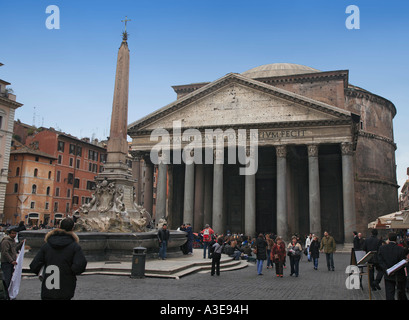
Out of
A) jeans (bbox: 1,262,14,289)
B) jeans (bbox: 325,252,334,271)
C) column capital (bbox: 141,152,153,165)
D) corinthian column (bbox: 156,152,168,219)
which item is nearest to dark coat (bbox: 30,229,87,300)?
jeans (bbox: 1,262,14,289)

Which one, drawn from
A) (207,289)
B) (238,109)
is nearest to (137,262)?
(207,289)

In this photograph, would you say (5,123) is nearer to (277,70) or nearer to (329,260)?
(277,70)

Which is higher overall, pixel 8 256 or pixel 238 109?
pixel 238 109

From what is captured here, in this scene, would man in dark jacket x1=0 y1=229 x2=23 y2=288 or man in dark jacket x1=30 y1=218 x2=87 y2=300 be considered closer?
man in dark jacket x1=30 y1=218 x2=87 y2=300

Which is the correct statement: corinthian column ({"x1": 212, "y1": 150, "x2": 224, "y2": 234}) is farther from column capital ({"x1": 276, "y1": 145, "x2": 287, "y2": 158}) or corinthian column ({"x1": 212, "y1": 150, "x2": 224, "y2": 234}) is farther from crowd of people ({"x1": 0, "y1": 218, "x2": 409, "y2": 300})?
crowd of people ({"x1": 0, "y1": 218, "x2": 409, "y2": 300})

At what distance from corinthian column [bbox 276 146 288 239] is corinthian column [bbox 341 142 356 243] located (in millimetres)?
3814

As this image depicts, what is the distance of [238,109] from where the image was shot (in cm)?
2800

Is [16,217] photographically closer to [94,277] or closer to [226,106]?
[226,106]

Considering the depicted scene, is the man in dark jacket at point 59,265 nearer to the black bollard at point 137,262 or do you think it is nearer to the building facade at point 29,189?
the black bollard at point 137,262

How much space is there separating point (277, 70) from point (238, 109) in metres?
15.7

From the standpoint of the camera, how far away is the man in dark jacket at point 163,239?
12.0 m

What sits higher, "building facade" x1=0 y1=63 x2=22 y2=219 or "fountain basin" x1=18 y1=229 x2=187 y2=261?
"building facade" x1=0 y1=63 x2=22 y2=219

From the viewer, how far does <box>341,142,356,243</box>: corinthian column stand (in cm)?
2467

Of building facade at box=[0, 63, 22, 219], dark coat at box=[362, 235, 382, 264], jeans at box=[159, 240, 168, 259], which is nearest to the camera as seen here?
dark coat at box=[362, 235, 382, 264]
